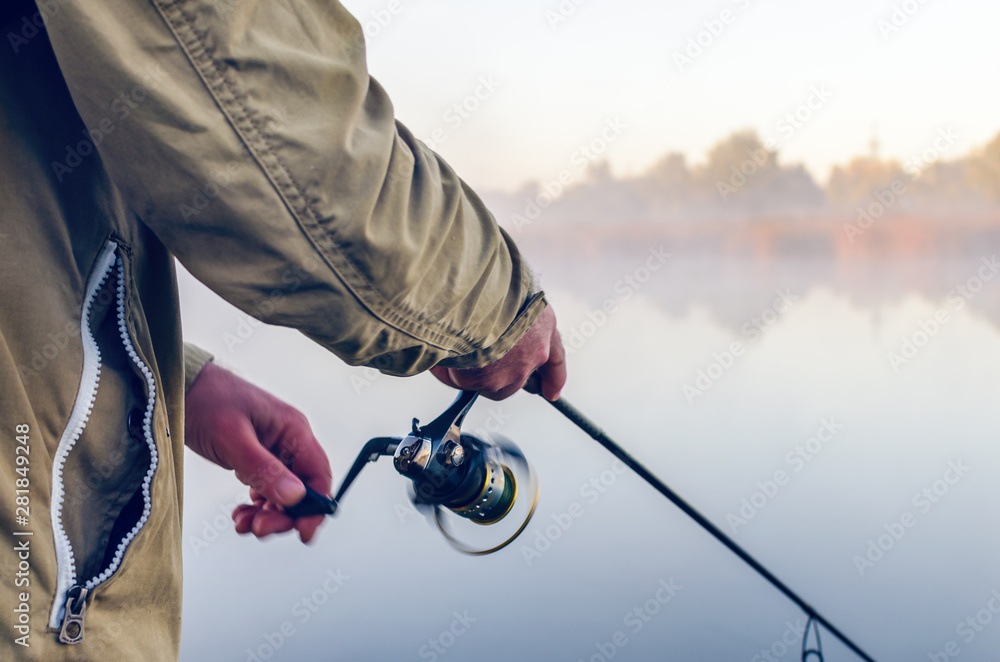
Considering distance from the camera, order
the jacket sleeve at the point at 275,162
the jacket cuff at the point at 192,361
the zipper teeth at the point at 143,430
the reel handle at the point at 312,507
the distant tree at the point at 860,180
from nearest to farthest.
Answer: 1. the jacket sleeve at the point at 275,162
2. the zipper teeth at the point at 143,430
3. the reel handle at the point at 312,507
4. the jacket cuff at the point at 192,361
5. the distant tree at the point at 860,180

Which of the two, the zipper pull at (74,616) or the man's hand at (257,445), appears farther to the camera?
the man's hand at (257,445)

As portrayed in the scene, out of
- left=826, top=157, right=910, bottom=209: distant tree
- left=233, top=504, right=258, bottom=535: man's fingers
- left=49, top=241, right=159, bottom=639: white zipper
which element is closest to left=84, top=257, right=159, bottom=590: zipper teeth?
left=49, top=241, right=159, bottom=639: white zipper

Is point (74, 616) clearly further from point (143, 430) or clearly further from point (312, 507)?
point (312, 507)

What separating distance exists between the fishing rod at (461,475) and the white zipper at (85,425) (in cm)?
33

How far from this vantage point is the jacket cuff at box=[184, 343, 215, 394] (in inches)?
42.4

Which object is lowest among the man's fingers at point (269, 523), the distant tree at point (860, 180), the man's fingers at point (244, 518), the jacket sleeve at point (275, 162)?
the man's fingers at point (244, 518)

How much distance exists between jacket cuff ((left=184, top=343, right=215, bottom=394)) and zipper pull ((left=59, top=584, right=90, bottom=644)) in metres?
0.48

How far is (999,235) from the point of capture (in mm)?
2881

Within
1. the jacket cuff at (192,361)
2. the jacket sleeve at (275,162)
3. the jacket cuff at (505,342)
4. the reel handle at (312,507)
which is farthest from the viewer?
the jacket cuff at (192,361)

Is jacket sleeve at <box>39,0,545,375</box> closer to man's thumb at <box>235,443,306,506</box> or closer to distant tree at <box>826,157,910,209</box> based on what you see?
man's thumb at <box>235,443,306,506</box>

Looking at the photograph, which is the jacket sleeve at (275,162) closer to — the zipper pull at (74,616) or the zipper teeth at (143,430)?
the zipper teeth at (143,430)

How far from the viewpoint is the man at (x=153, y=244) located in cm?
53

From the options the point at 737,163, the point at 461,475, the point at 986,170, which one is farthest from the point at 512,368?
the point at 986,170

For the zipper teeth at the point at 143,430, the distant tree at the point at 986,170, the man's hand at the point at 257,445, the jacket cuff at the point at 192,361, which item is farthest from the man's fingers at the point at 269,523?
the distant tree at the point at 986,170
